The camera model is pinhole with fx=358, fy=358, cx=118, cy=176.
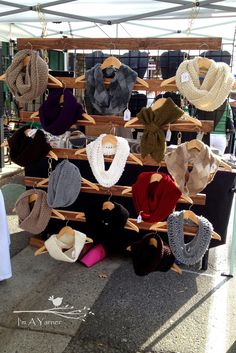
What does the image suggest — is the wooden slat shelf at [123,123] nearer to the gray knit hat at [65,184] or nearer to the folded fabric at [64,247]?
the gray knit hat at [65,184]

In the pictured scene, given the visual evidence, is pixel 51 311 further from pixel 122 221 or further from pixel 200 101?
pixel 200 101

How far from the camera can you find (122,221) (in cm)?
280

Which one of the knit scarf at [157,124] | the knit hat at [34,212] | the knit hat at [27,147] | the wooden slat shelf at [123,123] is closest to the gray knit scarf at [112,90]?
the wooden slat shelf at [123,123]

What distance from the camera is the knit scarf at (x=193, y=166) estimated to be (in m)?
2.43

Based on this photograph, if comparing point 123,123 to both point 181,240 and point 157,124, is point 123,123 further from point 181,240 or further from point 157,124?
point 181,240

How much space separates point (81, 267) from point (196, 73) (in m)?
1.89

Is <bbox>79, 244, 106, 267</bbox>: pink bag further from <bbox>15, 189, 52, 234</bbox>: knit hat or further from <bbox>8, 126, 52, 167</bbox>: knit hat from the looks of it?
<bbox>8, 126, 52, 167</bbox>: knit hat

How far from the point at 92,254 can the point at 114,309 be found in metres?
0.77

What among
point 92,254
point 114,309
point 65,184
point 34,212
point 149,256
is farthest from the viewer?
point 92,254

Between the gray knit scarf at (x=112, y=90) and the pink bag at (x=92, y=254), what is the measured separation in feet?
4.31

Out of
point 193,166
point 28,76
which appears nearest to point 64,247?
point 193,166

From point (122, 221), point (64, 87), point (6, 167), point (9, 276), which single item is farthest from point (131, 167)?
point (6, 167)

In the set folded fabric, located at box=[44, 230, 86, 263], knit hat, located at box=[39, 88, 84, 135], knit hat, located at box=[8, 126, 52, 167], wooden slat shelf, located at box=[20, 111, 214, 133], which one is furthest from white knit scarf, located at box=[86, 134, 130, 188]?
folded fabric, located at box=[44, 230, 86, 263]

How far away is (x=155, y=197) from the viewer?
2.57 m
